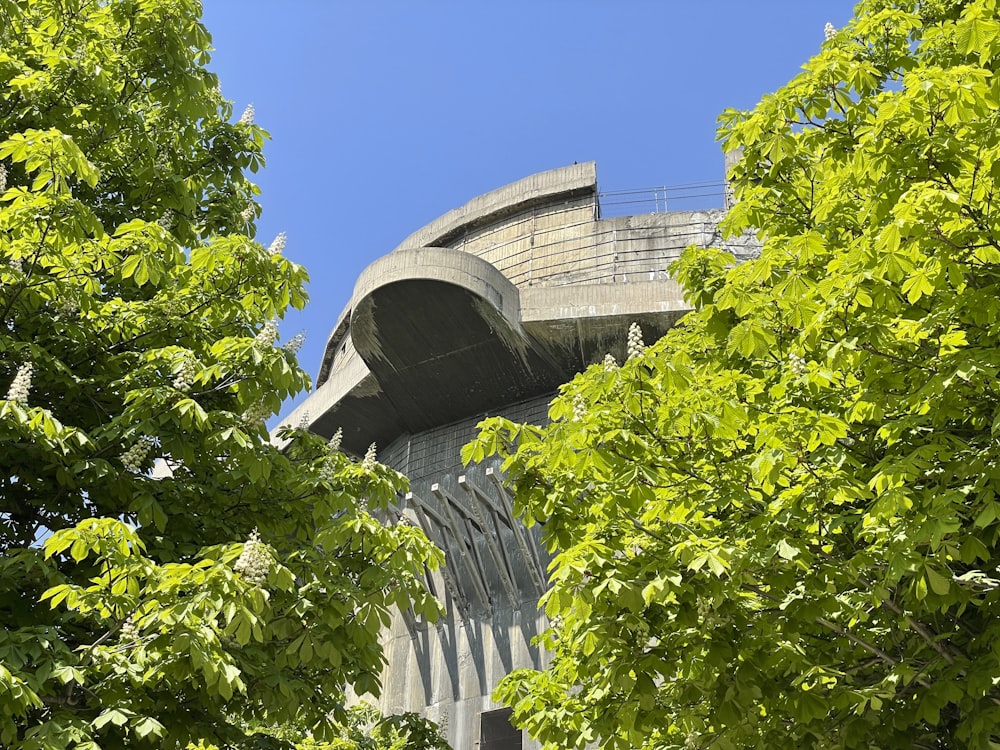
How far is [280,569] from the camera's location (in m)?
5.93

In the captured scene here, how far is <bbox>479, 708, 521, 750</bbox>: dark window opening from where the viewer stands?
70.8 feet

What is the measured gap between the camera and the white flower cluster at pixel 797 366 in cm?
673

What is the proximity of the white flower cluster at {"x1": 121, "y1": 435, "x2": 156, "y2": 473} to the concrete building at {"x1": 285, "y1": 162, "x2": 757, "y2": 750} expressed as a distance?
13622mm

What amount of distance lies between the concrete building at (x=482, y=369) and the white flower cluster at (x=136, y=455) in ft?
44.7

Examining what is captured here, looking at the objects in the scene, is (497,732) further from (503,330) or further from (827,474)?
(827,474)

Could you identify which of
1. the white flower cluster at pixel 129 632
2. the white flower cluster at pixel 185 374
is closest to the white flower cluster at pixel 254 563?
the white flower cluster at pixel 129 632

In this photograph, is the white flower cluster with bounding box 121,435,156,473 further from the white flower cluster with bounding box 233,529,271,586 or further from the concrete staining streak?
the concrete staining streak

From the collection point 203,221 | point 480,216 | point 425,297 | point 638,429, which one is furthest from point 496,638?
point 638,429

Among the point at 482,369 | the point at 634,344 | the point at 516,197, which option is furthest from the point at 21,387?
the point at 516,197

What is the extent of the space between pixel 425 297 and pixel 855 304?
18.1m

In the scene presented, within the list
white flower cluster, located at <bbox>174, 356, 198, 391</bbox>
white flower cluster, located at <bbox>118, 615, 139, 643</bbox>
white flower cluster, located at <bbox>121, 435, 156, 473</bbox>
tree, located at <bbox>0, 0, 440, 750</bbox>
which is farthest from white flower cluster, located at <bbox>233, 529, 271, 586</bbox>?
white flower cluster, located at <bbox>174, 356, 198, 391</bbox>

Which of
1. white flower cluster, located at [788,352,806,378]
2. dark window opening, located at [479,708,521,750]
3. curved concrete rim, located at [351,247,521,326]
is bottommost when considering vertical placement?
dark window opening, located at [479,708,521,750]

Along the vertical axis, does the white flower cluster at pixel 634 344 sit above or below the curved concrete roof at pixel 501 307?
below

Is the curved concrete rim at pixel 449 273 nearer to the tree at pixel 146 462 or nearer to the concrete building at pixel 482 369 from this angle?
the concrete building at pixel 482 369
